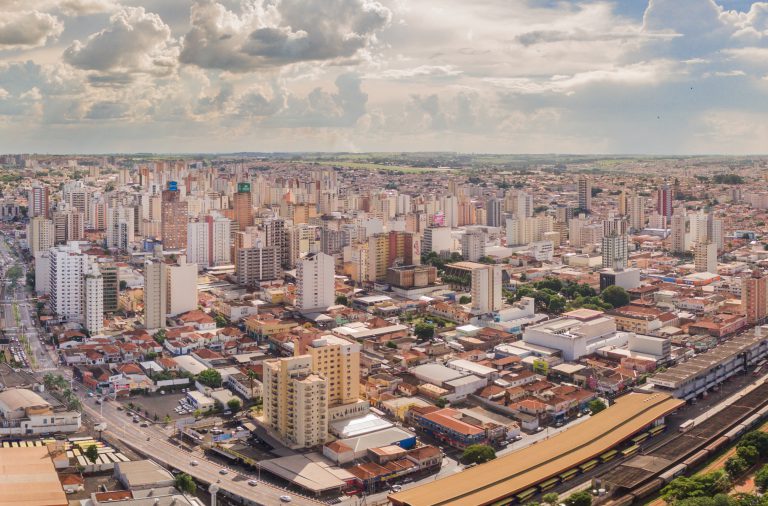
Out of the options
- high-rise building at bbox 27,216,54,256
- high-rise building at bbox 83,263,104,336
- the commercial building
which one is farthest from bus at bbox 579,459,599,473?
high-rise building at bbox 27,216,54,256

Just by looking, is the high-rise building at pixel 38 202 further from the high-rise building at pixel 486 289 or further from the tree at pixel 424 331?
the tree at pixel 424 331

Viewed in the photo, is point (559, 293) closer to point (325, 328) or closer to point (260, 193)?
point (325, 328)

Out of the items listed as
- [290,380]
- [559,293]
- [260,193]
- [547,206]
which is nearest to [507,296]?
[559,293]

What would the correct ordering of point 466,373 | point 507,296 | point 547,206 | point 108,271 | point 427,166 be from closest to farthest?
1. point 466,373
2. point 108,271
3. point 507,296
4. point 547,206
5. point 427,166

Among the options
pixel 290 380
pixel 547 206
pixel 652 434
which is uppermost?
pixel 547 206

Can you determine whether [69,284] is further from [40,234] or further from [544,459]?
[544,459]

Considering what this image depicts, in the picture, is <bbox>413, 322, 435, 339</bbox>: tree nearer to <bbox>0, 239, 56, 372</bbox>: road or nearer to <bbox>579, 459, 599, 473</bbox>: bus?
<bbox>579, 459, 599, 473</bbox>: bus
